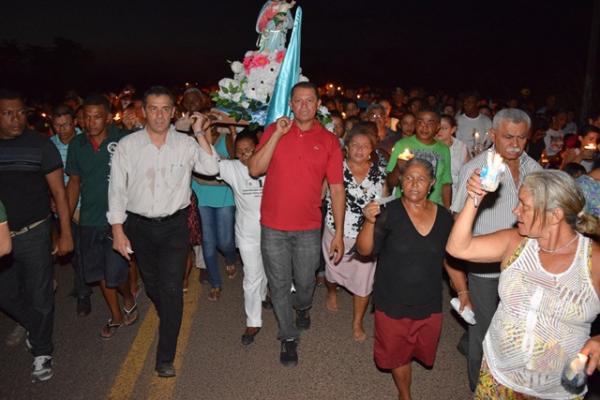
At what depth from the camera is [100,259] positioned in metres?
5.35

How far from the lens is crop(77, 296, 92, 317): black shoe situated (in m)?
5.76

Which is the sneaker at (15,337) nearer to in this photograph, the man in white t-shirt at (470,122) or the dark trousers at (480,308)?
the dark trousers at (480,308)

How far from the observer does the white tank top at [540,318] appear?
8.73 feet

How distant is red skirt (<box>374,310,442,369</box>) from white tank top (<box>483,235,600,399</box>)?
1.01m

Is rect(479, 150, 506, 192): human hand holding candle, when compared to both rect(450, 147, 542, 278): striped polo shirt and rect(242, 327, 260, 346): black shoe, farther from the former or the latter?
rect(242, 327, 260, 346): black shoe

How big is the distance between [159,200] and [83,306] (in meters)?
2.27

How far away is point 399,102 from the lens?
1531cm

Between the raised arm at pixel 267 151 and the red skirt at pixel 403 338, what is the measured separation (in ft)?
5.50

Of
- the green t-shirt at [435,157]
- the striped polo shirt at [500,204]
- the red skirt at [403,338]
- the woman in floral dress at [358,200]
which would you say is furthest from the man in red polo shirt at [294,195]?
the green t-shirt at [435,157]

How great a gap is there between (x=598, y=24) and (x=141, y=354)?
48.1 ft

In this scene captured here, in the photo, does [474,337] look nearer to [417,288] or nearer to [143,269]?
[417,288]

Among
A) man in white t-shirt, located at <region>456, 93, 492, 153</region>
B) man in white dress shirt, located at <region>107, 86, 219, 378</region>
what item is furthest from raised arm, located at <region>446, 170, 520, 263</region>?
man in white t-shirt, located at <region>456, 93, 492, 153</region>

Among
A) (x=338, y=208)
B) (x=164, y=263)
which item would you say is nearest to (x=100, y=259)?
(x=164, y=263)

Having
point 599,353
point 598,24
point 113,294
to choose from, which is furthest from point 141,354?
point 598,24
